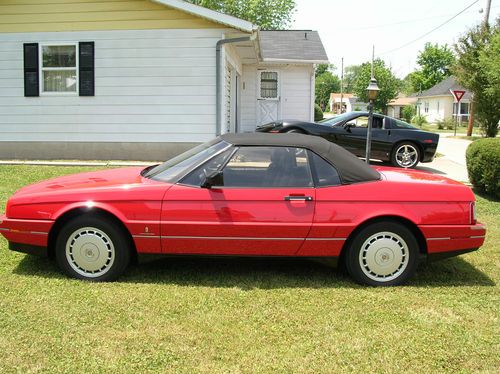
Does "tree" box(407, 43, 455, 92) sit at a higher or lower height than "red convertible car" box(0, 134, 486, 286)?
higher

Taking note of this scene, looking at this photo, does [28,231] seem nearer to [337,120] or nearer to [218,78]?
[218,78]

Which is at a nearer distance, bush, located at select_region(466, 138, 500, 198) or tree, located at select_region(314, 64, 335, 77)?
bush, located at select_region(466, 138, 500, 198)

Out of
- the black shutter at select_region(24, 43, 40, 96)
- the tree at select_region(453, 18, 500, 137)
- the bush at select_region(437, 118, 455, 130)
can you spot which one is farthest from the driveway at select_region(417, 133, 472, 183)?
the bush at select_region(437, 118, 455, 130)

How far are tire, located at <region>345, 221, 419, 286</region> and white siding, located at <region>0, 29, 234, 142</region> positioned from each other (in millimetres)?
8225

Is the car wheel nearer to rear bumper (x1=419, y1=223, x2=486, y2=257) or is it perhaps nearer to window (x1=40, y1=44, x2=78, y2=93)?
rear bumper (x1=419, y1=223, x2=486, y2=257)

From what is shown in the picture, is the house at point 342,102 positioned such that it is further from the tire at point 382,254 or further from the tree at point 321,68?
the tire at point 382,254

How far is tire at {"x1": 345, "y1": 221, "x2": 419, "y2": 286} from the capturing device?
4.38 metres

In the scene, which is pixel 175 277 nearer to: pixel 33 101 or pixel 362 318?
pixel 362 318

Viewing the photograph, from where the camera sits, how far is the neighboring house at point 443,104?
49741 millimetres

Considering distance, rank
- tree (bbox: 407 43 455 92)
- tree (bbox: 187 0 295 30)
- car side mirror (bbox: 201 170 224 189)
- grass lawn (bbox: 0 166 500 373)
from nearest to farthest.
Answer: grass lawn (bbox: 0 166 500 373) < car side mirror (bbox: 201 170 224 189) < tree (bbox: 187 0 295 30) < tree (bbox: 407 43 455 92)

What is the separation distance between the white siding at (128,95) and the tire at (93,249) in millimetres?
8010

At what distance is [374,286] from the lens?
4.44 meters

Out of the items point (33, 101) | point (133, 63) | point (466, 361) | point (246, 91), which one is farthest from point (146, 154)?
point (466, 361)

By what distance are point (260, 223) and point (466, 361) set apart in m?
1.87
